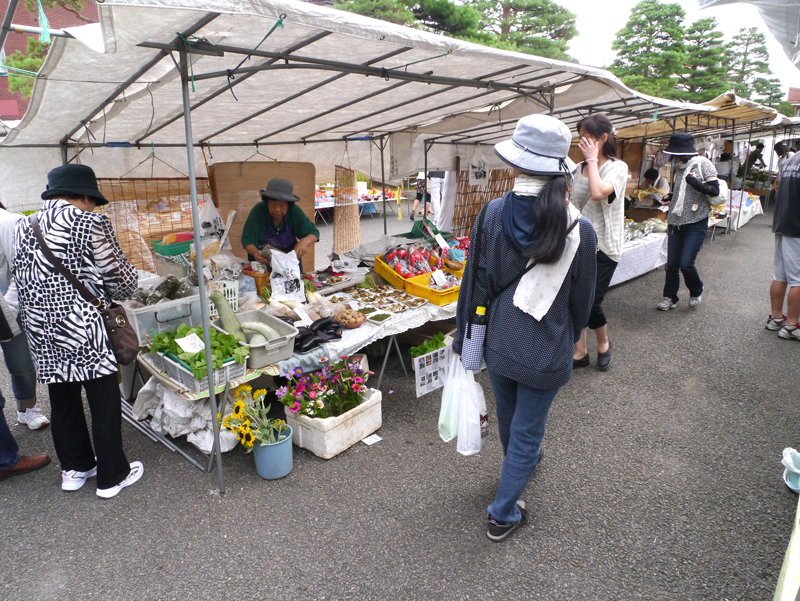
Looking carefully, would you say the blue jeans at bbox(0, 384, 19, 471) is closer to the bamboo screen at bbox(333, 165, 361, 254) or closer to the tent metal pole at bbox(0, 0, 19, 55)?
the tent metal pole at bbox(0, 0, 19, 55)

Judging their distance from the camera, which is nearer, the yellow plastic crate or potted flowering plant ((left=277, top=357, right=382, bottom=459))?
potted flowering plant ((left=277, top=357, right=382, bottom=459))

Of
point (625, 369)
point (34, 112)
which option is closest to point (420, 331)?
point (625, 369)

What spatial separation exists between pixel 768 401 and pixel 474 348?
2.97 meters

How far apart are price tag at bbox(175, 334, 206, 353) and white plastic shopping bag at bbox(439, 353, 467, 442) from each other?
4.94ft

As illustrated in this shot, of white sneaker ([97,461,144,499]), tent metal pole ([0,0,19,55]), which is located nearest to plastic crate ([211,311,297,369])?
white sneaker ([97,461,144,499])

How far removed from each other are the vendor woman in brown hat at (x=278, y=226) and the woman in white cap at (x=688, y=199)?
152 inches

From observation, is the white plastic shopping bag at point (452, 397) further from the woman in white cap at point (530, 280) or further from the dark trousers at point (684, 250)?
Result: the dark trousers at point (684, 250)

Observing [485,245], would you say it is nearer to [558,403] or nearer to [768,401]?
[558,403]

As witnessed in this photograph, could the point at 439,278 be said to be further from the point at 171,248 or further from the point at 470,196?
the point at 470,196

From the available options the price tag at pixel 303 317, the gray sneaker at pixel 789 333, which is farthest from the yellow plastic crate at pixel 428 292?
the gray sneaker at pixel 789 333

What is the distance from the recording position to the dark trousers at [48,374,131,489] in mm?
2689

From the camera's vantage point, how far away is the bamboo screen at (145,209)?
5.23 metres

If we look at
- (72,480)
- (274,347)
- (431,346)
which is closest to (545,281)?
(274,347)

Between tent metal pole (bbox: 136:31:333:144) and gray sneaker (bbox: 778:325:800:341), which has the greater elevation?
tent metal pole (bbox: 136:31:333:144)
